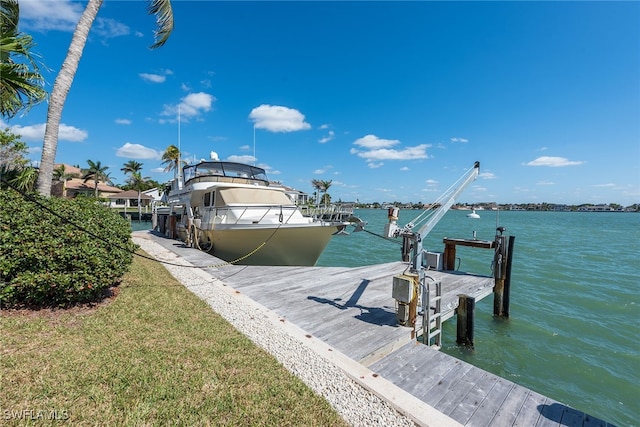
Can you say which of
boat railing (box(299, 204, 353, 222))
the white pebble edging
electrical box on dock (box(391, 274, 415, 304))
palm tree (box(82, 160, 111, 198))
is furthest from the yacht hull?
palm tree (box(82, 160, 111, 198))

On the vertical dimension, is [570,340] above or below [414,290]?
below

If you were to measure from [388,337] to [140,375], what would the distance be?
345cm

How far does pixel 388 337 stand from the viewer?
15.5 feet

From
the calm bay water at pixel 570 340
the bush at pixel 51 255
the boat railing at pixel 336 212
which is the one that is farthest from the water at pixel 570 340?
the bush at pixel 51 255

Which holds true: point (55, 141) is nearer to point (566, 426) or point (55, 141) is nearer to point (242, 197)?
point (242, 197)

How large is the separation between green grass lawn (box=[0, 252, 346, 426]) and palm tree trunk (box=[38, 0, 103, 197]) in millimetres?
3087

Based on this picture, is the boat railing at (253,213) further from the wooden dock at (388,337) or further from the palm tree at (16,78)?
the palm tree at (16,78)

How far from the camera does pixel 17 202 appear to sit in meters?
4.69

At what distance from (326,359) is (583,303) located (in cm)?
1154

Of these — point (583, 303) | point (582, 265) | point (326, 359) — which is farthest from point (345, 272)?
point (582, 265)

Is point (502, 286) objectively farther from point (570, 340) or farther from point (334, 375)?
point (334, 375)

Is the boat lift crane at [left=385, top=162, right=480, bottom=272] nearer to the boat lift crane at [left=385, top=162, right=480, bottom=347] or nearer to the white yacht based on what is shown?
the boat lift crane at [left=385, top=162, right=480, bottom=347]

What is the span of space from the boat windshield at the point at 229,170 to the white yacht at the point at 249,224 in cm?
5

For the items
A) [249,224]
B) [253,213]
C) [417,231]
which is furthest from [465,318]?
[253,213]
